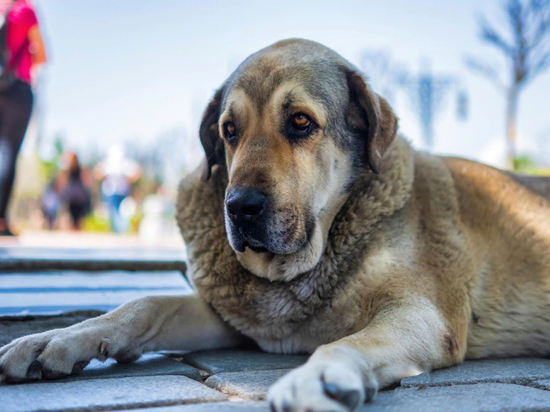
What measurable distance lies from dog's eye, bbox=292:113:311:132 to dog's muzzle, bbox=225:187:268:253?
458 millimetres

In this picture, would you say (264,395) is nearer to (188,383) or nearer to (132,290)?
(188,383)

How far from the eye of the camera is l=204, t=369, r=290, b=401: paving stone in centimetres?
189

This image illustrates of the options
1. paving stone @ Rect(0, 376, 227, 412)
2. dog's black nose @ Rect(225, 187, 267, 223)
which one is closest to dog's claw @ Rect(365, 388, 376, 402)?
paving stone @ Rect(0, 376, 227, 412)

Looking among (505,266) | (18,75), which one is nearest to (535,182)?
(505,266)

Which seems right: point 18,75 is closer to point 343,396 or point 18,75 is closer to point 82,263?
point 82,263

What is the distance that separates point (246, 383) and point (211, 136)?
147 centimetres

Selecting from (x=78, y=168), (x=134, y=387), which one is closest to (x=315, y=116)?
(x=134, y=387)

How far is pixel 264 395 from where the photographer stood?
187 centimetres

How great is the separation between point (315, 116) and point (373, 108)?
0.30m

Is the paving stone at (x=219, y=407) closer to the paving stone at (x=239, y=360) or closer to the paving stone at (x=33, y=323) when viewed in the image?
the paving stone at (x=239, y=360)

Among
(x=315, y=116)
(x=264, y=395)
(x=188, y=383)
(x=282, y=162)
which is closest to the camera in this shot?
(x=264, y=395)

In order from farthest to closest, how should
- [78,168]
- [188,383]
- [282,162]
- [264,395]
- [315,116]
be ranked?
[78,168] < [315,116] < [282,162] < [188,383] < [264,395]

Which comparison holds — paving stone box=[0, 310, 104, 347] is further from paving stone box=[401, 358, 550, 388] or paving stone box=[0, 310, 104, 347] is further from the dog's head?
paving stone box=[401, 358, 550, 388]

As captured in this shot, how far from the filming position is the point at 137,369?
2.29 metres
